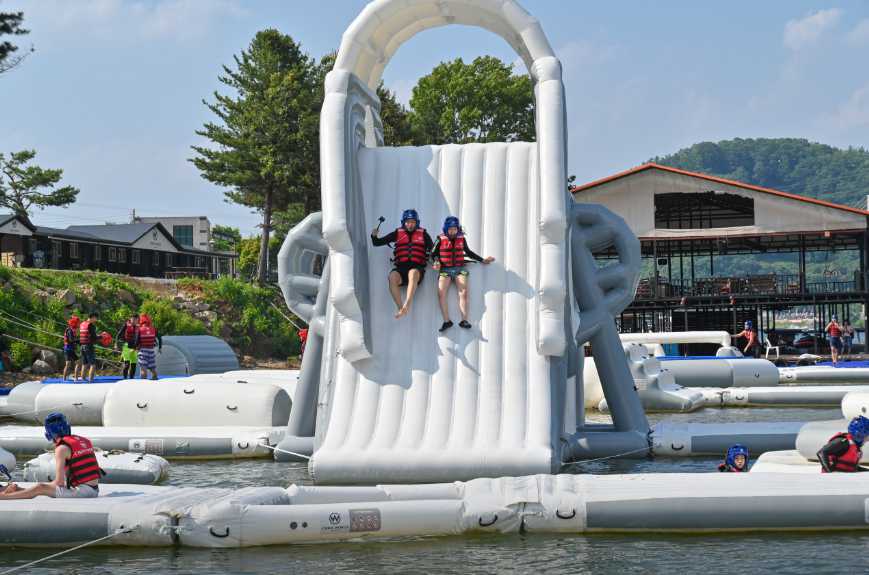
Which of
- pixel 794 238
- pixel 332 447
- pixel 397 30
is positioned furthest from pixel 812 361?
pixel 332 447

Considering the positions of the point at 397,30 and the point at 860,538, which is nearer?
the point at 860,538

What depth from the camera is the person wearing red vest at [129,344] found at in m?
19.6

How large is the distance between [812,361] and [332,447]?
2467 centimetres

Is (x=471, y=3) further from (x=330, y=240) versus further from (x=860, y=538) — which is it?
(x=860, y=538)

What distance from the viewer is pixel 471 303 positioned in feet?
36.8

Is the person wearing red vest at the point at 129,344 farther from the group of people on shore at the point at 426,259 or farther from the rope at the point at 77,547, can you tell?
the rope at the point at 77,547

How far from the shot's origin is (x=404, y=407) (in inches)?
410

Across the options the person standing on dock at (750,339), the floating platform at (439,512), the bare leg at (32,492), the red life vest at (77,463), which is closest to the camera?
the floating platform at (439,512)

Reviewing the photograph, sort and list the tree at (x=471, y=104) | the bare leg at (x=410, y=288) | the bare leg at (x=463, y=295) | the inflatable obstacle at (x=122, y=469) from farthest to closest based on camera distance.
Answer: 1. the tree at (x=471, y=104)
2. the bare leg at (x=410, y=288)
3. the bare leg at (x=463, y=295)
4. the inflatable obstacle at (x=122, y=469)

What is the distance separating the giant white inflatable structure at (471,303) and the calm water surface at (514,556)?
1946 mm

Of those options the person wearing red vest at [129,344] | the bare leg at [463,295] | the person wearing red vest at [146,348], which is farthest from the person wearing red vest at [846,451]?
the person wearing red vest at [129,344]

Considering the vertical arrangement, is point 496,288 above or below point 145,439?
above

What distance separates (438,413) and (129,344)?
36.3 feet

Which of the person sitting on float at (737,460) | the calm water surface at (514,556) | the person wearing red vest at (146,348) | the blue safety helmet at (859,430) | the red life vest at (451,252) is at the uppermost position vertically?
the red life vest at (451,252)
